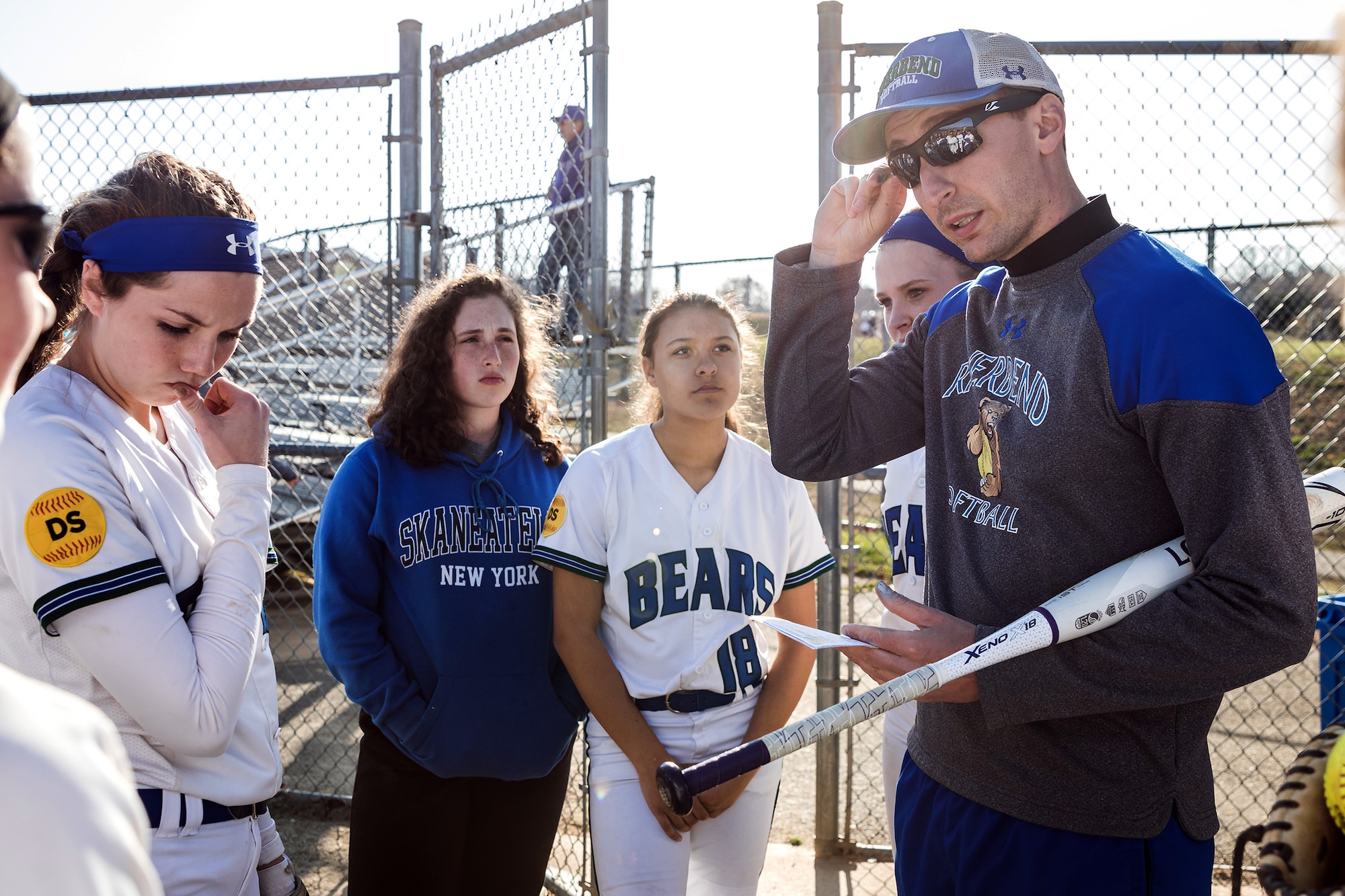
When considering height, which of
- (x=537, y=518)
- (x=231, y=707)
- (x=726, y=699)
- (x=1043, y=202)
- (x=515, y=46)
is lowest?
(x=726, y=699)

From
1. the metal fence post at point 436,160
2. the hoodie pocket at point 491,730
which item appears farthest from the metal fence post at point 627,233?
the hoodie pocket at point 491,730

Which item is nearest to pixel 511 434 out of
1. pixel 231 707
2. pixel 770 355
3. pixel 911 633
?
pixel 770 355

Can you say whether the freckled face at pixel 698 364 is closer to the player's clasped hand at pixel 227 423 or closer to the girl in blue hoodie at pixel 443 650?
the girl in blue hoodie at pixel 443 650

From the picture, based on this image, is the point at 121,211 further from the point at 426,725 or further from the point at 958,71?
the point at 958,71

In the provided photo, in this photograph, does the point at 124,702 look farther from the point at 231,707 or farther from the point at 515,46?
the point at 515,46

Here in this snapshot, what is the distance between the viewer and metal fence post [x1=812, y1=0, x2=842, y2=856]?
3.43 m

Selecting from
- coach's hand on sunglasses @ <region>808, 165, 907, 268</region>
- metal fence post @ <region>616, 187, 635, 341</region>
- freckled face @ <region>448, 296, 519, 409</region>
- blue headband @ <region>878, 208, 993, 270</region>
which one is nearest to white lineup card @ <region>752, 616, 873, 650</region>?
coach's hand on sunglasses @ <region>808, 165, 907, 268</region>

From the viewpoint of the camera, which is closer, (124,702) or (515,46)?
(124,702)

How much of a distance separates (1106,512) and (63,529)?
1821 mm

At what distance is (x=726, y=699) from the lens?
269 cm

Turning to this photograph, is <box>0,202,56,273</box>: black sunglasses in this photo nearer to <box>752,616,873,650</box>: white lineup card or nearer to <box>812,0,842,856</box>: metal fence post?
<box>752,616,873,650</box>: white lineup card

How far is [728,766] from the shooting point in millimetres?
1468

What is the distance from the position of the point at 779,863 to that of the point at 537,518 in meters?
2.03

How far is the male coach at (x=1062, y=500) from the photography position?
1.40 meters
